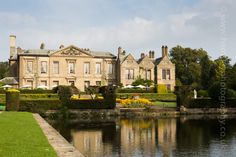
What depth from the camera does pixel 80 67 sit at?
5500 cm

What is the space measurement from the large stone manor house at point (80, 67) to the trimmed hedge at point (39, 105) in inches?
947

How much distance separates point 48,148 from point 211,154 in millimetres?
4759

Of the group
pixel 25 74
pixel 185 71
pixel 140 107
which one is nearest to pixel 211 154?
pixel 140 107

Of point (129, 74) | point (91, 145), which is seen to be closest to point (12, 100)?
point (91, 145)

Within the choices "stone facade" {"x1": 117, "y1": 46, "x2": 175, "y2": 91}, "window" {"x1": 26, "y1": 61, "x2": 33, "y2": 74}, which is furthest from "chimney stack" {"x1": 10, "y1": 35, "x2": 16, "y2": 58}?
"stone facade" {"x1": 117, "y1": 46, "x2": 175, "y2": 91}

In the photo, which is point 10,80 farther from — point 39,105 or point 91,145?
point 91,145

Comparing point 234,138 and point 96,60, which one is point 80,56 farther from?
point 234,138

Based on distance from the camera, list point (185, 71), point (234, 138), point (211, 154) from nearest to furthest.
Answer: point (211, 154), point (234, 138), point (185, 71)

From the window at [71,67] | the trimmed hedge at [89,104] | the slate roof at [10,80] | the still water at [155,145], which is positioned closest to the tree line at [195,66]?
the window at [71,67]

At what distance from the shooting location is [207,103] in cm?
3134

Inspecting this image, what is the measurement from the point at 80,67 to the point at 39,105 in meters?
27.6

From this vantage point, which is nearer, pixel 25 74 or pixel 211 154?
pixel 211 154

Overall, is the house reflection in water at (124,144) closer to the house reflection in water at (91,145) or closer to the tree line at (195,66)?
the house reflection in water at (91,145)

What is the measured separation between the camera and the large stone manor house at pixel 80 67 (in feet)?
172
